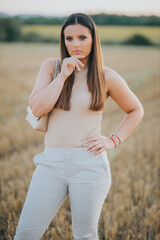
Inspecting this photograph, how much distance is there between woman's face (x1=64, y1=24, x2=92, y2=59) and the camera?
1.88 meters

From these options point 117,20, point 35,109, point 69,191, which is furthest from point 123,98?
point 117,20

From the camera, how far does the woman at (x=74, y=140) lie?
5.91 ft

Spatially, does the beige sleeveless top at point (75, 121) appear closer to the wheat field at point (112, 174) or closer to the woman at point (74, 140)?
the woman at point (74, 140)

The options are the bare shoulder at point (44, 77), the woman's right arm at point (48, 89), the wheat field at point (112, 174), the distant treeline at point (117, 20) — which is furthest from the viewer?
the distant treeline at point (117, 20)

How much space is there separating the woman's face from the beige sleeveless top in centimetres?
20

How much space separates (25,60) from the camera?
15992 mm

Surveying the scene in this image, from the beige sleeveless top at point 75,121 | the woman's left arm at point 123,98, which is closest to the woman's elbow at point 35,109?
the beige sleeveless top at point 75,121

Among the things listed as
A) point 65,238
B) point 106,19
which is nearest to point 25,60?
point 106,19

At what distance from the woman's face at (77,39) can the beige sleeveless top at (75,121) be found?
0.66 ft

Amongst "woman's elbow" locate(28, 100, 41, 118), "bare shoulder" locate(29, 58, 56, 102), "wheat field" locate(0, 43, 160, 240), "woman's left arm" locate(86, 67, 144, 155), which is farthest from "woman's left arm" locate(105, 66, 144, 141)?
"wheat field" locate(0, 43, 160, 240)

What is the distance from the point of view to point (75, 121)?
1878mm

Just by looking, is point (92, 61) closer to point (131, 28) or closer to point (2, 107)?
point (2, 107)

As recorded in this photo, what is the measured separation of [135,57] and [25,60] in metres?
7.61

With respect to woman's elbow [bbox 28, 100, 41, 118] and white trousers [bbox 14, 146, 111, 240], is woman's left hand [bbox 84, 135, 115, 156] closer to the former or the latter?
white trousers [bbox 14, 146, 111, 240]
